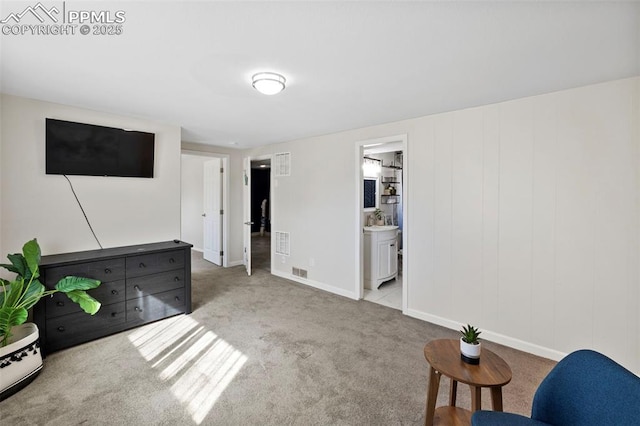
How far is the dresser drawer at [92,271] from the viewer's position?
2479 millimetres

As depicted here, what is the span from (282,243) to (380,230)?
178 cm

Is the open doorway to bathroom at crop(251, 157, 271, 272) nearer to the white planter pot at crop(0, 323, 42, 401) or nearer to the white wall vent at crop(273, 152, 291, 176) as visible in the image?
the white wall vent at crop(273, 152, 291, 176)

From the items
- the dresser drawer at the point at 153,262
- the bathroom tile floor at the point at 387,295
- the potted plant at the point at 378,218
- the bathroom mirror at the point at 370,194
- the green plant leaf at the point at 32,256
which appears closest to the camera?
the green plant leaf at the point at 32,256

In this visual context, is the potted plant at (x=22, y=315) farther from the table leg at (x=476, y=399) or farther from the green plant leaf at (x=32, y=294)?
the table leg at (x=476, y=399)

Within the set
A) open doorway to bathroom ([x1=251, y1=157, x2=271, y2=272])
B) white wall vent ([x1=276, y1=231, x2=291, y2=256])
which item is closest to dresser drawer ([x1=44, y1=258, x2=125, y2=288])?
white wall vent ([x1=276, y1=231, x2=291, y2=256])

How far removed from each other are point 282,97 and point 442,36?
1.49 meters

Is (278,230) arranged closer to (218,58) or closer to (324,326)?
(324,326)

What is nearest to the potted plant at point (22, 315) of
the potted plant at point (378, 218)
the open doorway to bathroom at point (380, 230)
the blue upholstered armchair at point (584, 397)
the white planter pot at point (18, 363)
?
the white planter pot at point (18, 363)

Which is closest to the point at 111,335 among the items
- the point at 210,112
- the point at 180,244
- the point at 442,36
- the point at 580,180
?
the point at 180,244

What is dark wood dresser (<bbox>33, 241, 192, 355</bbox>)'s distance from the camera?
2.49 meters

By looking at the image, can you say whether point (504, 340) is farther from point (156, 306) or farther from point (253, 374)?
point (156, 306)

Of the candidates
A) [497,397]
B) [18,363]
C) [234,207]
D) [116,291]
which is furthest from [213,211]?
[497,397]

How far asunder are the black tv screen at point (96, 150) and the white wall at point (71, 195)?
9 cm

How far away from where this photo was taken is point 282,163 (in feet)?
→ 16.1
